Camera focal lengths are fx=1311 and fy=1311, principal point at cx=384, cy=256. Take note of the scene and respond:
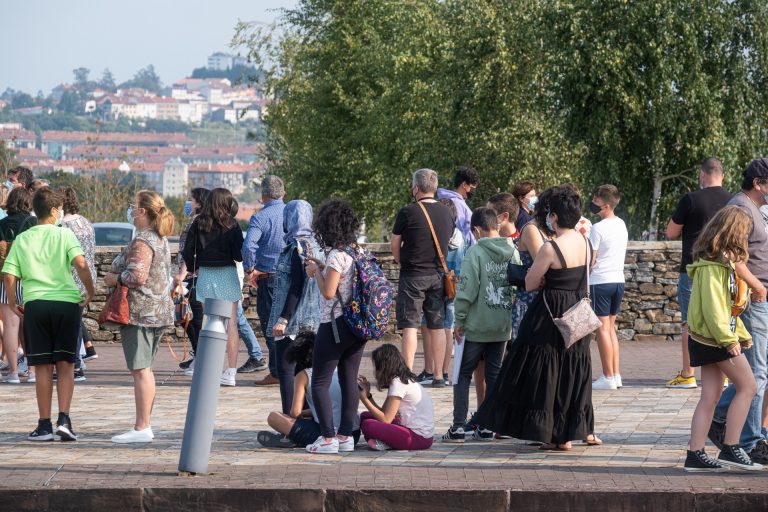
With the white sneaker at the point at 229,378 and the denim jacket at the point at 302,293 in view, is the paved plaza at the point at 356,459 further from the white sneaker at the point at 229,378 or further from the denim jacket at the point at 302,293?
the denim jacket at the point at 302,293

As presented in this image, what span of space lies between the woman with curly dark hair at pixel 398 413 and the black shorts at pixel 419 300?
2641 mm

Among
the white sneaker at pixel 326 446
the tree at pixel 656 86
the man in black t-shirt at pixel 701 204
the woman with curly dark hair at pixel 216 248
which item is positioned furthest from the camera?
the tree at pixel 656 86

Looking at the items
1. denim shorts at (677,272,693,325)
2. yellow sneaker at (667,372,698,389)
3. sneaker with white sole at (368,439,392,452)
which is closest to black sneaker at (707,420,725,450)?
sneaker with white sole at (368,439,392,452)

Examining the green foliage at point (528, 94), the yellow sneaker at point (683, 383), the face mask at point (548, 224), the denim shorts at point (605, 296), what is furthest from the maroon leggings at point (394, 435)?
the green foliage at point (528, 94)

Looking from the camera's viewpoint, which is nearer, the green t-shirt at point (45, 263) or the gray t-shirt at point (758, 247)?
the gray t-shirt at point (758, 247)

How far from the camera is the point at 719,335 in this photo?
7.55m

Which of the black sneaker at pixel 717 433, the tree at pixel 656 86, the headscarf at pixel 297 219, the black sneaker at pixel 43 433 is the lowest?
the black sneaker at pixel 43 433

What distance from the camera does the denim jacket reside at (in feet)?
31.6

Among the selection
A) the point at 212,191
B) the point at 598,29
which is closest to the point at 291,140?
the point at 598,29

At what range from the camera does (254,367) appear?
13.4 meters

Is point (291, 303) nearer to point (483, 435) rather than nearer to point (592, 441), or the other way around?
point (483, 435)

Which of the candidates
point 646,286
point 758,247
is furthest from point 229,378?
point 646,286

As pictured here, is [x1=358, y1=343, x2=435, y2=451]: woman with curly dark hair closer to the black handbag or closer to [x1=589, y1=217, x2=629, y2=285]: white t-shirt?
the black handbag

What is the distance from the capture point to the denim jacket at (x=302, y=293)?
962 centimetres
